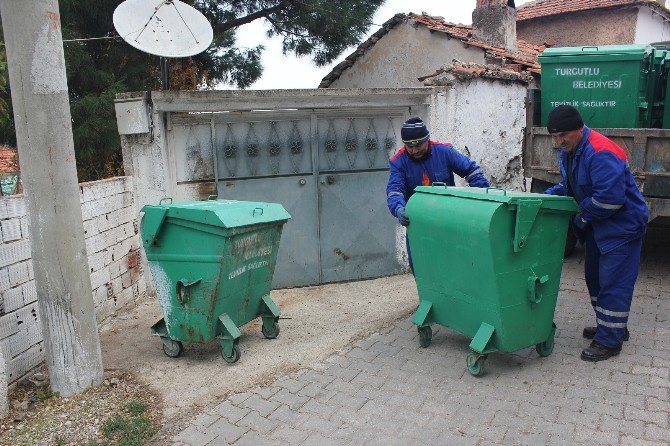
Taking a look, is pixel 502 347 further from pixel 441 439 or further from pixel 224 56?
pixel 224 56

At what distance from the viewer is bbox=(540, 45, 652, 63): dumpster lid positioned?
5723mm

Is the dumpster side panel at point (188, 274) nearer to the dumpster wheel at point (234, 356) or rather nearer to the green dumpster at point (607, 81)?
the dumpster wheel at point (234, 356)

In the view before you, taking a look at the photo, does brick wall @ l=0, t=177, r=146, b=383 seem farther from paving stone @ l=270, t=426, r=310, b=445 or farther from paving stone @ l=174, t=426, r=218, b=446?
paving stone @ l=270, t=426, r=310, b=445

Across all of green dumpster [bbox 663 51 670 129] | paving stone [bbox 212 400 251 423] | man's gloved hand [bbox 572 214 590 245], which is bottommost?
paving stone [bbox 212 400 251 423]

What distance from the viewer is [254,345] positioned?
179 inches

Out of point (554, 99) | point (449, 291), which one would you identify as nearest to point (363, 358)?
point (449, 291)

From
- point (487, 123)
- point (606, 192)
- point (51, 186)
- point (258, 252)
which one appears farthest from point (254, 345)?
point (487, 123)

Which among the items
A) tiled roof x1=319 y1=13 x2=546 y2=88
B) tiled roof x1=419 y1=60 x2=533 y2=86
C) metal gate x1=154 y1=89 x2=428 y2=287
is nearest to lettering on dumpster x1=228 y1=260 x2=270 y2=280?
metal gate x1=154 y1=89 x2=428 y2=287

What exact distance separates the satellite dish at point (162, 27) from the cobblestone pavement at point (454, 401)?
3084mm

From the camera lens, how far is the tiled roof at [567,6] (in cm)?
1508

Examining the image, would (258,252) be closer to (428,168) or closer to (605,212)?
(428,168)

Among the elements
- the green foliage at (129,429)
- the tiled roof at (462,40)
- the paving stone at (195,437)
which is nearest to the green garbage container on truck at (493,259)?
the paving stone at (195,437)

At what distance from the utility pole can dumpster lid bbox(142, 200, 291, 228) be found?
631mm

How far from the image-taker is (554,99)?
6.41m
